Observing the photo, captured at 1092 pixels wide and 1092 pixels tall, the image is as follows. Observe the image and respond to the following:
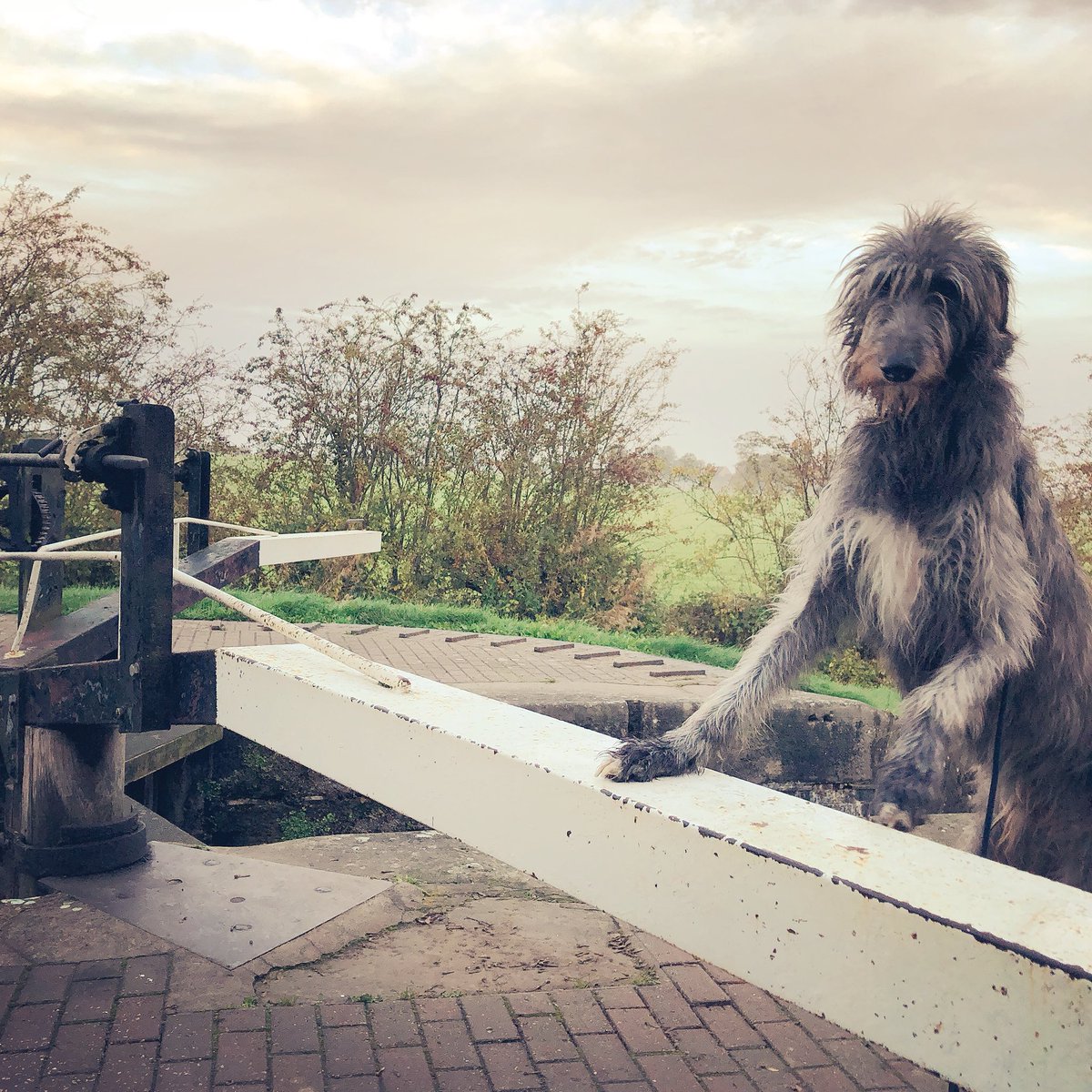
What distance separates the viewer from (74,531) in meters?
11.4

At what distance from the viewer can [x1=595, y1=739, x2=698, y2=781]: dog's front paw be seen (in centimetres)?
205

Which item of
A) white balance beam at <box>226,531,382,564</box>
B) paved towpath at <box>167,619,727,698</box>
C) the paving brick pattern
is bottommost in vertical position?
the paving brick pattern

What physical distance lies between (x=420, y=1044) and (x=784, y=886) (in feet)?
6.51

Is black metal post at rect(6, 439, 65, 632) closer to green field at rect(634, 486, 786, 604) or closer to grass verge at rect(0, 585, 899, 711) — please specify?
grass verge at rect(0, 585, 899, 711)

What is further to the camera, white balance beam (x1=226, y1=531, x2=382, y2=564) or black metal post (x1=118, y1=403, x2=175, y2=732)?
white balance beam (x1=226, y1=531, x2=382, y2=564)

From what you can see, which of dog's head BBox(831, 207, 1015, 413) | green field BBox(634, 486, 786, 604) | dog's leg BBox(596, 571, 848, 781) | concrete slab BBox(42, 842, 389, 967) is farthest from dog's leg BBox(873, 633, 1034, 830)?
green field BBox(634, 486, 786, 604)

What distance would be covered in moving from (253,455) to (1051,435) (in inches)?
342

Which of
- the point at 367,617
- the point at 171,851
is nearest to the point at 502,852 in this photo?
the point at 171,851

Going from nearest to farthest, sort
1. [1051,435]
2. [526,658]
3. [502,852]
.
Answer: [502,852] < [526,658] < [1051,435]

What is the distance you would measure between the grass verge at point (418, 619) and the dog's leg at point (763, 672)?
21.7 feet

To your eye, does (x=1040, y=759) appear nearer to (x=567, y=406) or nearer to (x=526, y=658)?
(x=526, y=658)

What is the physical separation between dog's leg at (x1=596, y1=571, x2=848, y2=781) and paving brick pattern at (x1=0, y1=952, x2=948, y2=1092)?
1188mm

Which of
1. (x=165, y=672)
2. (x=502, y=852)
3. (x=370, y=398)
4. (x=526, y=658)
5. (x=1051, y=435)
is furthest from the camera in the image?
(x=370, y=398)

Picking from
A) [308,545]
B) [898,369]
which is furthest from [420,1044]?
[308,545]
